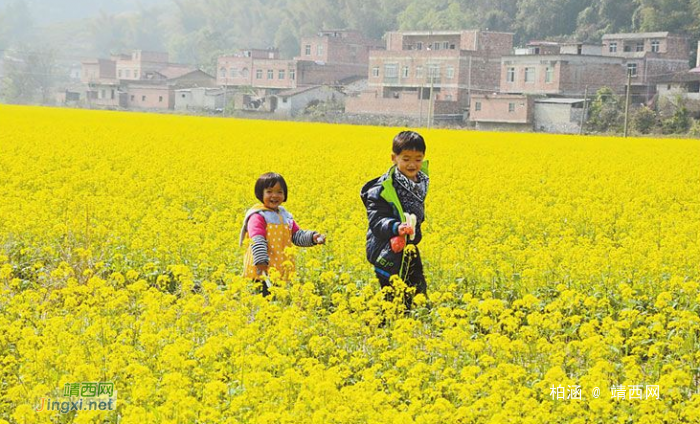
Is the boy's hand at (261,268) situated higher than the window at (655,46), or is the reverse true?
the window at (655,46)

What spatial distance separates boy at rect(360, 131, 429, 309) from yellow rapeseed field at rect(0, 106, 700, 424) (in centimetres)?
26

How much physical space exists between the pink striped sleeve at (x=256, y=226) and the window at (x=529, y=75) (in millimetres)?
50468

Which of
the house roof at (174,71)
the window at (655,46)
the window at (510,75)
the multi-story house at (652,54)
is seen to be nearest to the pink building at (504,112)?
the window at (510,75)

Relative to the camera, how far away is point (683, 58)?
59031 mm

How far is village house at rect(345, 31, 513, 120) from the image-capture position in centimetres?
5719

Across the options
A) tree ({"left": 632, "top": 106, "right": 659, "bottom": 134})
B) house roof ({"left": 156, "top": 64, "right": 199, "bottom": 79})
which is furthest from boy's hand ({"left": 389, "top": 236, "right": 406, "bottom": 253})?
house roof ({"left": 156, "top": 64, "right": 199, "bottom": 79})

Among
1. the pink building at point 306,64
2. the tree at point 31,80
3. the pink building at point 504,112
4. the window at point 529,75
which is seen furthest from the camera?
the tree at point 31,80

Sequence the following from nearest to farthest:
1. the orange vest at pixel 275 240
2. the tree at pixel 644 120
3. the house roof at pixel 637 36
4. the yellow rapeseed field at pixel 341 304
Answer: the yellow rapeseed field at pixel 341 304 < the orange vest at pixel 275 240 < the tree at pixel 644 120 < the house roof at pixel 637 36

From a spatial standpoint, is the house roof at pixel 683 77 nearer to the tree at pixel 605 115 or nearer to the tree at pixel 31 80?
the tree at pixel 605 115

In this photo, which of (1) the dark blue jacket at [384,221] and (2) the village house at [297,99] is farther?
(2) the village house at [297,99]

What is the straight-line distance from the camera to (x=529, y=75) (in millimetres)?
56062

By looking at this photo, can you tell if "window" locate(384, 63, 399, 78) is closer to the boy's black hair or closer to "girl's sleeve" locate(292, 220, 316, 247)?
"girl's sleeve" locate(292, 220, 316, 247)

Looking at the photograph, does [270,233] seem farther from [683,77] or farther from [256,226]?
[683,77]

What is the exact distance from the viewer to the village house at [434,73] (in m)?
57.2
